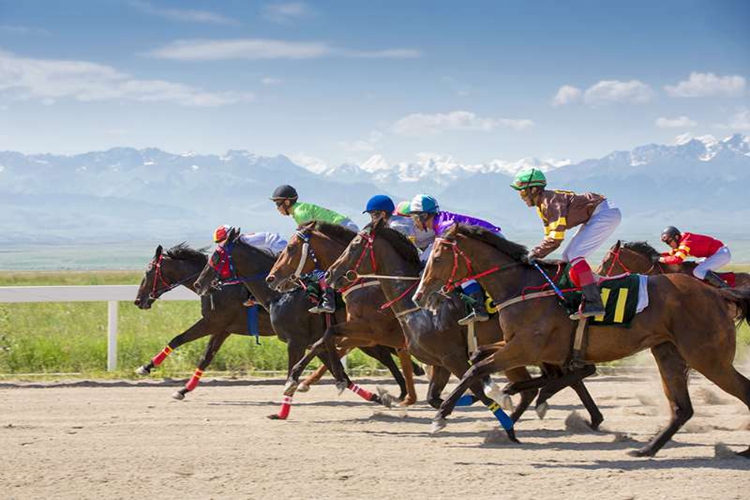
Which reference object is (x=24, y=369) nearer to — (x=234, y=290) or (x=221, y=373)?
(x=221, y=373)

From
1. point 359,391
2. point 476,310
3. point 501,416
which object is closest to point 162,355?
point 359,391

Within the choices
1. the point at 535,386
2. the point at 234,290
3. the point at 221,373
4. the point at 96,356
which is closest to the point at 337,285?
the point at 535,386

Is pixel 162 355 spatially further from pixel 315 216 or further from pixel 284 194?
pixel 315 216

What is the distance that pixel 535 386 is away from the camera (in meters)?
8.53

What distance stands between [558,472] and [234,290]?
5389 mm

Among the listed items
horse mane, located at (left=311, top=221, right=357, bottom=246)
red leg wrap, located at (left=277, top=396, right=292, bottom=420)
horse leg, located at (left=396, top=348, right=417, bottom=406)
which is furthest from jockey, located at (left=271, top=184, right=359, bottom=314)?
horse leg, located at (left=396, top=348, right=417, bottom=406)

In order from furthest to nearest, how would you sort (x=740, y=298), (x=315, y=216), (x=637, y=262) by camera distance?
(x=637, y=262) → (x=315, y=216) → (x=740, y=298)

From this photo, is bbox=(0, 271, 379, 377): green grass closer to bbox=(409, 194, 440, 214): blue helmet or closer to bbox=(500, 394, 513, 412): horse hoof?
bbox=(409, 194, 440, 214): blue helmet

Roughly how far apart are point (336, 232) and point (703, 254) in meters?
4.66

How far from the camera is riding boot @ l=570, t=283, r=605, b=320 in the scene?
24.9 feet

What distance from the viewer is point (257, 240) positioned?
39.0 ft

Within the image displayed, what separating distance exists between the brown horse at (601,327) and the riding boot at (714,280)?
4.05 m

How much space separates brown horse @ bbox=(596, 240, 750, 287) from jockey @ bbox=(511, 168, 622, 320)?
3920mm

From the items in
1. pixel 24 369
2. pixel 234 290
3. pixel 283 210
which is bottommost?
pixel 24 369
